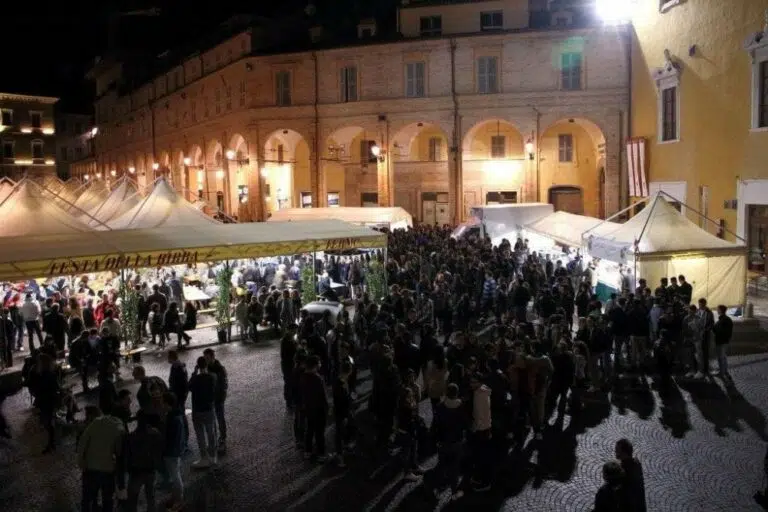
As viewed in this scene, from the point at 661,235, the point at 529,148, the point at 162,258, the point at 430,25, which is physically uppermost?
the point at 430,25

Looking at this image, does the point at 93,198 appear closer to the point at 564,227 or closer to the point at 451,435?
the point at 564,227

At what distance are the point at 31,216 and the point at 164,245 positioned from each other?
4.81 metres

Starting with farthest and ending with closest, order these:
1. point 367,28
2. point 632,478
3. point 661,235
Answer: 1. point 367,28
2. point 661,235
3. point 632,478

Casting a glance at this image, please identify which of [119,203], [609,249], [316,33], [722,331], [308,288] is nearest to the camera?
[722,331]

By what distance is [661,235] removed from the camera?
674 inches

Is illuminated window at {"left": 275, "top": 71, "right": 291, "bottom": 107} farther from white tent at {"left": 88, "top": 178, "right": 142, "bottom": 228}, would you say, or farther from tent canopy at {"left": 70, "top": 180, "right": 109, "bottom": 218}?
white tent at {"left": 88, "top": 178, "right": 142, "bottom": 228}

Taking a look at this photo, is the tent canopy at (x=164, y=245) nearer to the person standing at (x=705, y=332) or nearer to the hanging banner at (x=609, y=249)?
the hanging banner at (x=609, y=249)

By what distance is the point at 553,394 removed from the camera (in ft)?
35.3

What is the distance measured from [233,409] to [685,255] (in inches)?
451

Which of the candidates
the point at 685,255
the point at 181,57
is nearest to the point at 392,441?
the point at 685,255

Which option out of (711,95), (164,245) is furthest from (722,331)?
(711,95)

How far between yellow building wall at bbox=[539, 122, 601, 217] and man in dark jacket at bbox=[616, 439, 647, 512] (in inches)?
1292

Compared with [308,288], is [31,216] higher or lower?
higher

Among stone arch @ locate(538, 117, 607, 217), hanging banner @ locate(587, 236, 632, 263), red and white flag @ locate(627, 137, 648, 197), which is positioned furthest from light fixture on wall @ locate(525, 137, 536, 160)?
hanging banner @ locate(587, 236, 632, 263)
